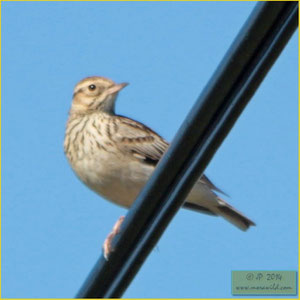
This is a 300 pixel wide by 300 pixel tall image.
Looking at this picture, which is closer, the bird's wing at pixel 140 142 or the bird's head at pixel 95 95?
the bird's wing at pixel 140 142

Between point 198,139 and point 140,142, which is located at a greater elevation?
point 198,139

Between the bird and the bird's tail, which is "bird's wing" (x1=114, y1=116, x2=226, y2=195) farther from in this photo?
the bird's tail

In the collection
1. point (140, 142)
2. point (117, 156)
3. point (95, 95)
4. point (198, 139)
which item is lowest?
point (117, 156)

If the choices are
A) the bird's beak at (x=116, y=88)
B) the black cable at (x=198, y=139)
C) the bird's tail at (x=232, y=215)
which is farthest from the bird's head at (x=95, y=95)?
the black cable at (x=198, y=139)

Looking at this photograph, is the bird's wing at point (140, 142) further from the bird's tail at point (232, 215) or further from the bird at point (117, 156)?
the bird's tail at point (232, 215)

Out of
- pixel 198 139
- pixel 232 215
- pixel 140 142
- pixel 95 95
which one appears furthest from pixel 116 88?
pixel 198 139

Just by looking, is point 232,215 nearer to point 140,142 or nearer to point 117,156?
point 140,142
